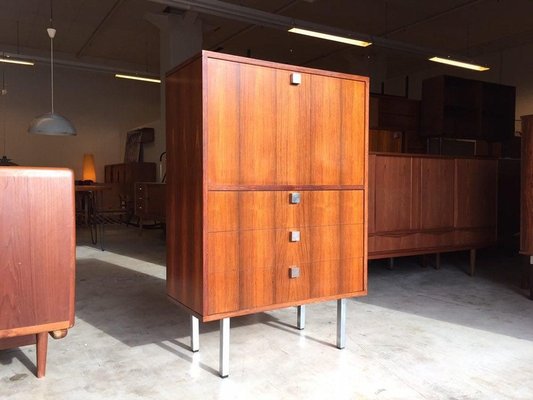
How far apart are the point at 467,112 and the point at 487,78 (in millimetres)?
2422

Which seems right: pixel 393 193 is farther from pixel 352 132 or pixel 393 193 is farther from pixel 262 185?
pixel 262 185

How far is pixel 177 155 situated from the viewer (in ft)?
7.83

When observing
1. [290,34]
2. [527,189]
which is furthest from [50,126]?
[527,189]

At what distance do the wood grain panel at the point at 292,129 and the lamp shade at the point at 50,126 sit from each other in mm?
6311

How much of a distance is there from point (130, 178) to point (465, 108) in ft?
23.9

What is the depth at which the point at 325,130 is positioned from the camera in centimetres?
243

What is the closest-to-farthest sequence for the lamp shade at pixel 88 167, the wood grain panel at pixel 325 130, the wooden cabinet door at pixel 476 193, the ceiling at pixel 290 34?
1. the wood grain panel at pixel 325 130
2. the wooden cabinet door at pixel 476 193
3. the ceiling at pixel 290 34
4. the lamp shade at pixel 88 167

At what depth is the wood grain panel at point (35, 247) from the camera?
75.4 inches

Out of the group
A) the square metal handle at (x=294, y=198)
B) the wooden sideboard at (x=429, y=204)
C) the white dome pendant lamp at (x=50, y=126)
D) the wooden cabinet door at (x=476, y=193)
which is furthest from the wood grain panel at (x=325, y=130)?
the white dome pendant lamp at (x=50, y=126)

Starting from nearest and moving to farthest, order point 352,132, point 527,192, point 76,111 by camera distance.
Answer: point 352,132, point 527,192, point 76,111

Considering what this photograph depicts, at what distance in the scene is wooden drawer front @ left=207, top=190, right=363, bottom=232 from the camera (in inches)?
83.9

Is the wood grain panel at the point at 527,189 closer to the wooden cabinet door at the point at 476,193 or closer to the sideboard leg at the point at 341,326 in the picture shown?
the wooden cabinet door at the point at 476,193

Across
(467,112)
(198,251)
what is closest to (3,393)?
(198,251)

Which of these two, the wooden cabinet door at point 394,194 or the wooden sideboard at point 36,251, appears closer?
the wooden sideboard at point 36,251
